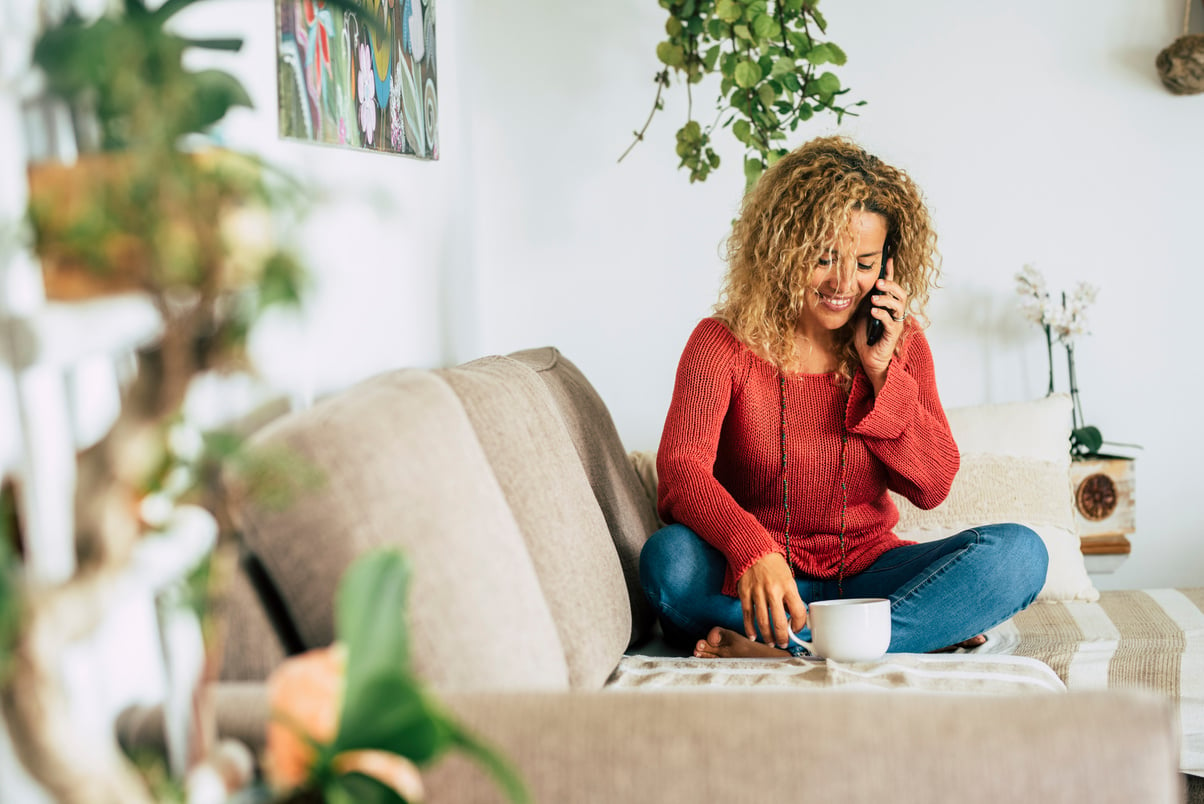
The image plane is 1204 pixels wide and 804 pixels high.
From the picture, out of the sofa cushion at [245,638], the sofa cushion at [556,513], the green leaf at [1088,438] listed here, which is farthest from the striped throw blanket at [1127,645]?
the sofa cushion at [245,638]

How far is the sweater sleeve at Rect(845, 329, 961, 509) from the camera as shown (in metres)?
1.84

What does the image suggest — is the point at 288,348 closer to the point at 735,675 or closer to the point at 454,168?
the point at 735,675

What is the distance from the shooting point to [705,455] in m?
1.83

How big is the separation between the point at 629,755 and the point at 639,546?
1128 millimetres

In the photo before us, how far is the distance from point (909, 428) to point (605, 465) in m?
0.50

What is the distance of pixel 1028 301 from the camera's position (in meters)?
2.68

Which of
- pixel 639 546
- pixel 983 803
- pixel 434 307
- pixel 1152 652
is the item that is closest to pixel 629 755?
pixel 983 803

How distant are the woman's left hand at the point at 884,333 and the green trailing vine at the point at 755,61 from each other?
0.59 m

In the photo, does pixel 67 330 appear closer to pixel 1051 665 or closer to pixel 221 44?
pixel 221 44

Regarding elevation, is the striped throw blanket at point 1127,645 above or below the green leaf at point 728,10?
below

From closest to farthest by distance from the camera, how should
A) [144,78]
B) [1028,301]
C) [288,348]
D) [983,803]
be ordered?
[144,78], [983,803], [288,348], [1028,301]

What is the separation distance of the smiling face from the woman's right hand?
44cm

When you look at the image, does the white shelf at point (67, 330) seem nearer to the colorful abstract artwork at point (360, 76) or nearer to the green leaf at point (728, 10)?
the colorful abstract artwork at point (360, 76)

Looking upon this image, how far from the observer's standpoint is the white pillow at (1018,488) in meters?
2.17
